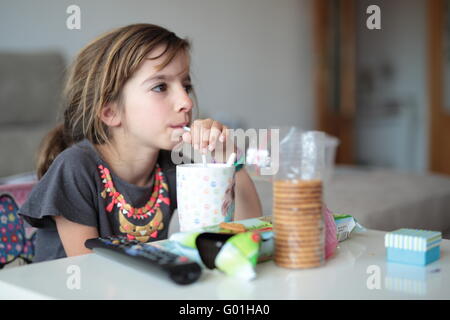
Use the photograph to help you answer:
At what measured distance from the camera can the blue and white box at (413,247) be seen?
685 mm

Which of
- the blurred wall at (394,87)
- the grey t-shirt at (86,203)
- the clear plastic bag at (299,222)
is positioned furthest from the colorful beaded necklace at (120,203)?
the blurred wall at (394,87)

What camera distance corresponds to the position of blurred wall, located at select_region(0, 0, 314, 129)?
8.27 ft

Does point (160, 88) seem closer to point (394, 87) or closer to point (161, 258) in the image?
point (161, 258)

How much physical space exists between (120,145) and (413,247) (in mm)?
691

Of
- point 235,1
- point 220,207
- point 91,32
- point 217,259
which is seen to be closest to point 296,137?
point 91,32

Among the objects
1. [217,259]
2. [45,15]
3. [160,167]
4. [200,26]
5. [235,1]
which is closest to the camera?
[217,259]

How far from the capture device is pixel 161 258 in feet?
2.09

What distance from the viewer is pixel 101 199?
1.07 meters

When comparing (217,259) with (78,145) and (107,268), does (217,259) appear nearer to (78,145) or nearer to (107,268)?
(107,268)

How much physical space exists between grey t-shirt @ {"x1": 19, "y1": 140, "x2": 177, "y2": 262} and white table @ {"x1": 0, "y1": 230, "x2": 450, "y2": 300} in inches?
11.6

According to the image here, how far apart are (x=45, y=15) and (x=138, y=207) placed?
167cm

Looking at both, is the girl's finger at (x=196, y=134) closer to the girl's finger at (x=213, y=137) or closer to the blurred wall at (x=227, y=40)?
the girl's finger at (x=213, y=137)

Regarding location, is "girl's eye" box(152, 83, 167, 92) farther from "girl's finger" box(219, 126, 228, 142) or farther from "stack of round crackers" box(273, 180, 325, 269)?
"stack of round crackers" box(273, 180, 325, 269)

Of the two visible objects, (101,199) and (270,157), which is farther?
(270,157)
